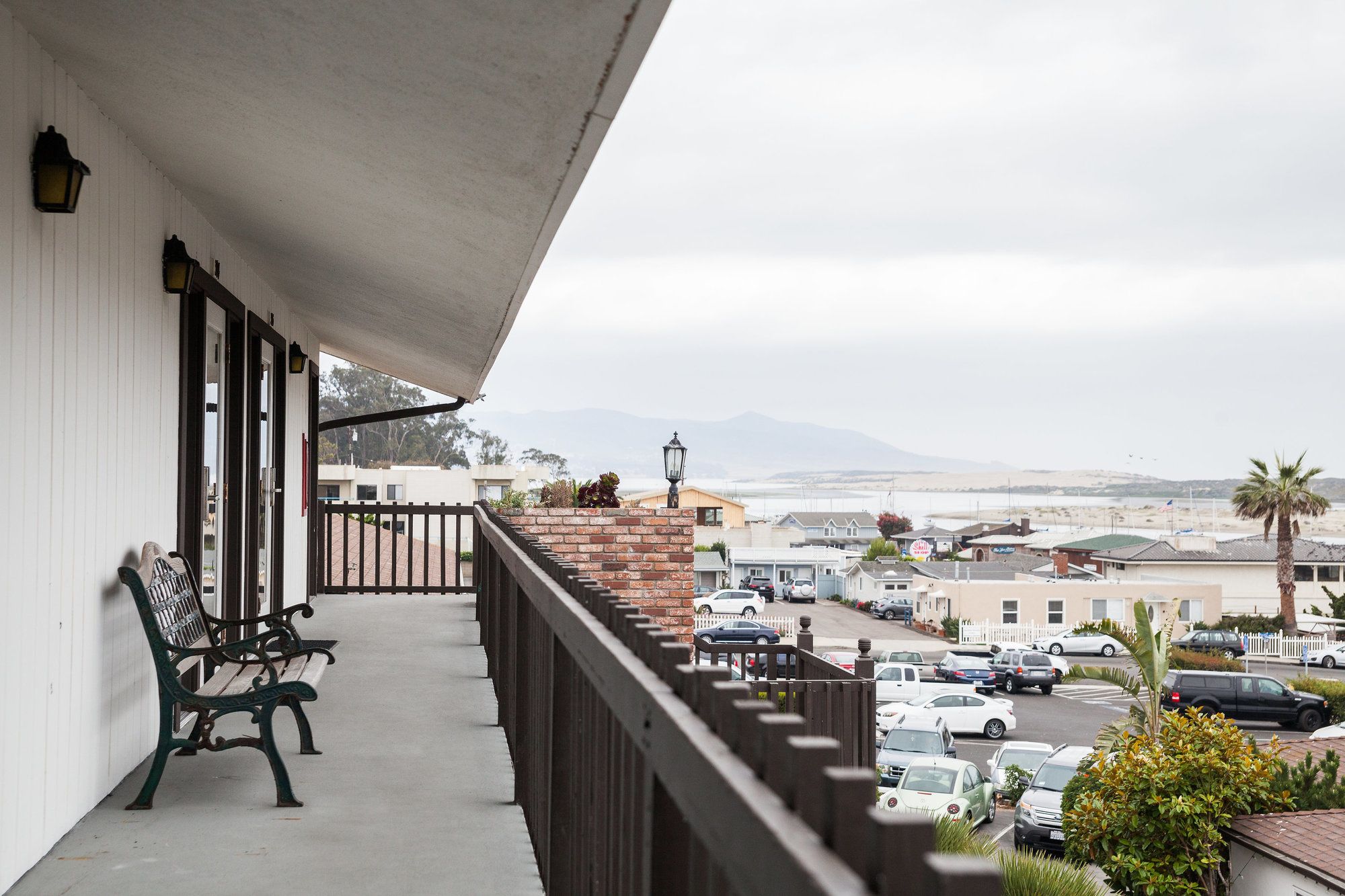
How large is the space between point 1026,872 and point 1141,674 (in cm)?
560

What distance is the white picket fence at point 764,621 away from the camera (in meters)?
40.1

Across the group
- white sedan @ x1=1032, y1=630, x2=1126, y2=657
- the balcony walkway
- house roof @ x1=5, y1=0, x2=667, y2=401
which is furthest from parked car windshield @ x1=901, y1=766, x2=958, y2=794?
white sedan @ x1=1032, y1=630, x2=1126, y2=657

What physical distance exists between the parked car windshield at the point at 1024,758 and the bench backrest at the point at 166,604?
21.6 metres

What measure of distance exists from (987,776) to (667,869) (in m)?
25.4

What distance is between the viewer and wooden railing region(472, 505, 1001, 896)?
0.73 meters

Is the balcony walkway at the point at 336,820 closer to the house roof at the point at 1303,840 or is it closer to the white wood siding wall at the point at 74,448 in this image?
the white wood siding wall at the point at 74,448

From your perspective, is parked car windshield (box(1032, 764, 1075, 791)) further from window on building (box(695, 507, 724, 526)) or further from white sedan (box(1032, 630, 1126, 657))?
window on building (box(695, 507, 724, 526))

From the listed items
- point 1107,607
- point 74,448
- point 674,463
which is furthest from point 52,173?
point 1107,607

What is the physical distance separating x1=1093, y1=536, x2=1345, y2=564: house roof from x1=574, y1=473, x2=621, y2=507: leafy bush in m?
51.8

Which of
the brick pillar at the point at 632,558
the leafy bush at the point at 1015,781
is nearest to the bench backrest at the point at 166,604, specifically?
the brick pillar at the point at 632,558

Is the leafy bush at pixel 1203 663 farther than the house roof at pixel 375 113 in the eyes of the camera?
Yes

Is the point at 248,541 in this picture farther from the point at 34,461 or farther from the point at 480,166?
the point at 480,166

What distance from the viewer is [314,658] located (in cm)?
467

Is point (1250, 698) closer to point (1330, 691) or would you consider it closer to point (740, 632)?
point (1330, 691)
